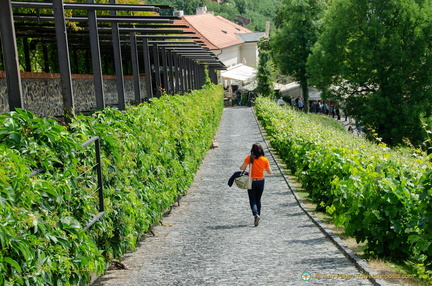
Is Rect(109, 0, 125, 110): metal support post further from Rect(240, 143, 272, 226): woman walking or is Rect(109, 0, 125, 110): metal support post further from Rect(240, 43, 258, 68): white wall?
Rect(240, 43, 258, 68): white wall

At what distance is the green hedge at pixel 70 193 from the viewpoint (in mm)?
4414

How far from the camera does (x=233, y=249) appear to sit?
368 inches

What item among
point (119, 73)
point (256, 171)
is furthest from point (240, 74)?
point (256, 171)

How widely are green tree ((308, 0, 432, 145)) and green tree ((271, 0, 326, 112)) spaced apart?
656 inches

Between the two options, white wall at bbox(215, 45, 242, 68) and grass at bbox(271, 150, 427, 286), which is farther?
white wall at bbox(215, 45, 242, 68)

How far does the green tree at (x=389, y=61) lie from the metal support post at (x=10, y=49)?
119 ft

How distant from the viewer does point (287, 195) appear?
15.3 metres

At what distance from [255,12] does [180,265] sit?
597ft

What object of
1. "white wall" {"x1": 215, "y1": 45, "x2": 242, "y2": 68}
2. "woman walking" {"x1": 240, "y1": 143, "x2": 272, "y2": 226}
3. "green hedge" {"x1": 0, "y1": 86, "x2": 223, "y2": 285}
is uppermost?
"white wall" {"x1": 215, "y1": 45, "x2": 242, "y2": 68}

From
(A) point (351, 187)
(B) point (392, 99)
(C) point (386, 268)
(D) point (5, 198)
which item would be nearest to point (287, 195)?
(A) point (351, 187)

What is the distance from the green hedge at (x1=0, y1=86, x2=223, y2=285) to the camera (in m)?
4.41

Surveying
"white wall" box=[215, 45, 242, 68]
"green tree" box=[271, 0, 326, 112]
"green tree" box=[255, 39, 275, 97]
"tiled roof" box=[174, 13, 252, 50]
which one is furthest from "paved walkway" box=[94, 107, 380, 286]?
"white wall" box=[215, 45, 242, 68]

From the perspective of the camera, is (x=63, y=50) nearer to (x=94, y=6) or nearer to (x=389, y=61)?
(x=94, y=6)

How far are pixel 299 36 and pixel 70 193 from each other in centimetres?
5908
